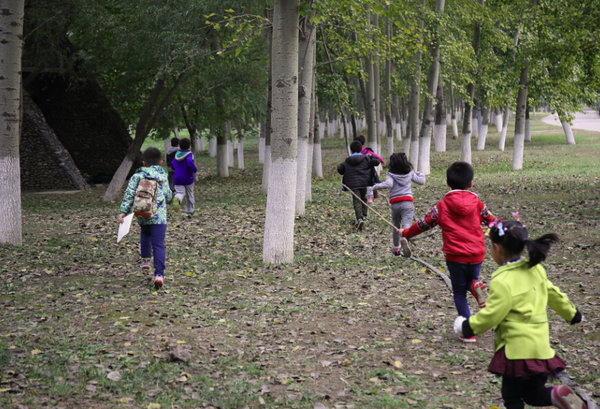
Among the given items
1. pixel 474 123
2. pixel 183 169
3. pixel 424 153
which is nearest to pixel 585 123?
pixel 474 123

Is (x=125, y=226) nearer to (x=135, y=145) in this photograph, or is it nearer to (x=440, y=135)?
(x=135, y=145)

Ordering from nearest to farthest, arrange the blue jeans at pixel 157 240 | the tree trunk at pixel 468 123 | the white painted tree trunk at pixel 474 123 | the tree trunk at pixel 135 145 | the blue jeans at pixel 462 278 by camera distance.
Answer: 1. the blue jeans at pixel 462 278
2. the blue jeans at pixel 157 240
3. the tree trunk at pixel 135 145
4. the tree trunk at pixel 468 123
5. the white painted tree trunk at pixel 474 123

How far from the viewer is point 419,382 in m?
5.67

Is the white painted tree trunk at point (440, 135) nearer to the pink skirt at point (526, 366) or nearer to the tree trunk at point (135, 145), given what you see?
the tree trunk at point (135, 145)

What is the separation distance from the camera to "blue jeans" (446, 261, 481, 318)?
20.8 ft

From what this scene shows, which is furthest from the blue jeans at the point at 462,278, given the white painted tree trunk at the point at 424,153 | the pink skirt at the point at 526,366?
the white painted tree trunk at the point at 424,153

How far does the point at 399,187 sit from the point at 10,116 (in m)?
6.59

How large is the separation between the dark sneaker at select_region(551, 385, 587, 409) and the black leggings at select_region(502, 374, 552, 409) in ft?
0.30

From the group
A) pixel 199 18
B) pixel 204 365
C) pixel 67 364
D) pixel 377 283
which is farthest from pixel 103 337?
pixel 199 18

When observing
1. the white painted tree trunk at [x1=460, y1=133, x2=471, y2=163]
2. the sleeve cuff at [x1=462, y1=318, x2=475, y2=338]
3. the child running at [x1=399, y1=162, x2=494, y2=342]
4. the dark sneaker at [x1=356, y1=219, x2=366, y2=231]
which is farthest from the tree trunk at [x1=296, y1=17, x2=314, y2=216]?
the white painted tree trunk at [x1=460, y1=133, x2=471, y2=163]

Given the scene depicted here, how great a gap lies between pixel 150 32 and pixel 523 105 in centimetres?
1467

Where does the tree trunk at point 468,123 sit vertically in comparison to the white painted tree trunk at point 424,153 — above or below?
above

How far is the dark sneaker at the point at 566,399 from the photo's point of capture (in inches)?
145

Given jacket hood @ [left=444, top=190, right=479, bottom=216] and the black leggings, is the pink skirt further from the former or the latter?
jacket hood @ [left=444, top=190, right=479, bottom=216]
